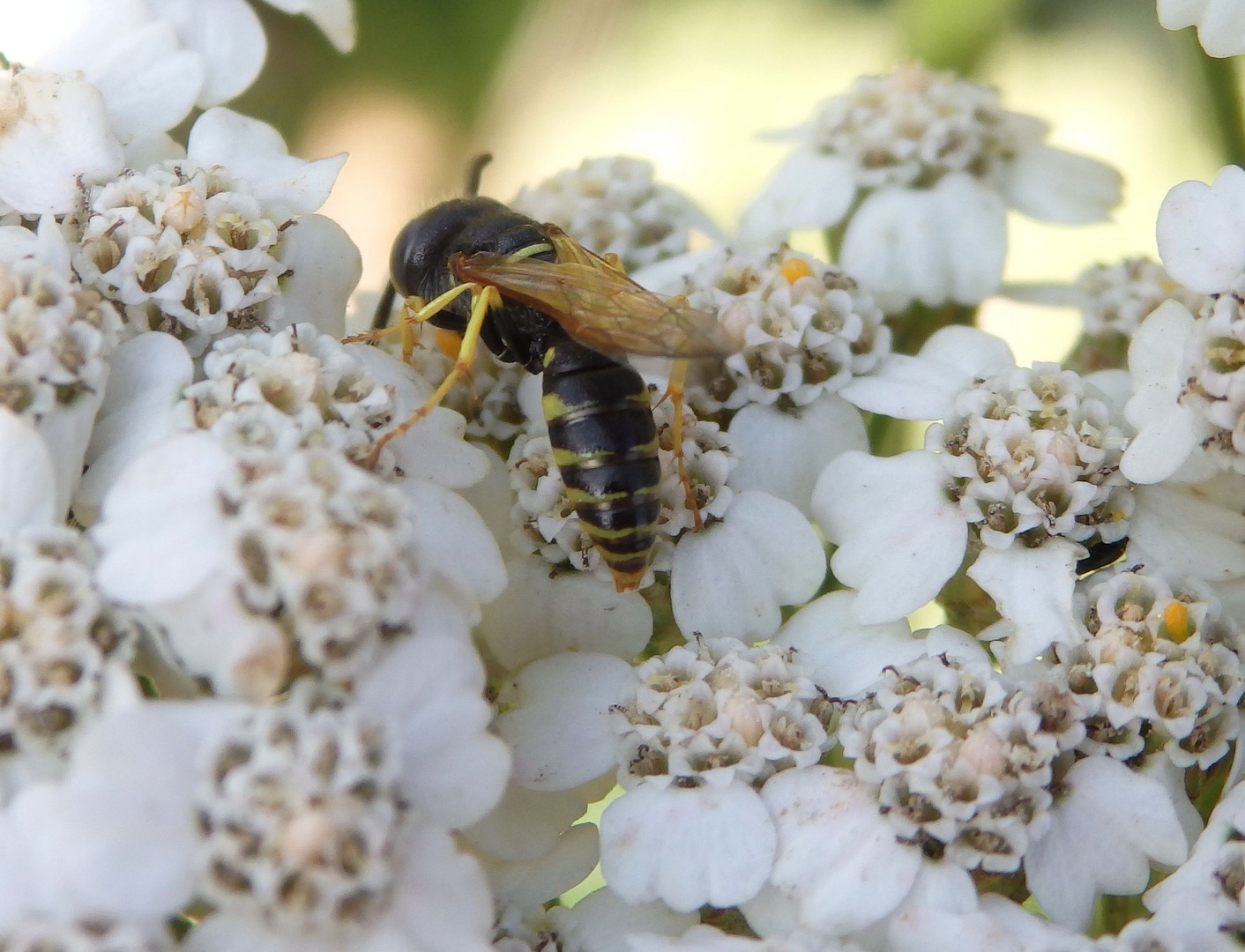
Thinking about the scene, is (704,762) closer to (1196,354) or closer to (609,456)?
(609,456)

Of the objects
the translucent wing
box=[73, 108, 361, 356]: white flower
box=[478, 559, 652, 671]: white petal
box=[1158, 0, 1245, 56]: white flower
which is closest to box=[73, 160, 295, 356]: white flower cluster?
box=[73, 108, 361, 356]: white flower

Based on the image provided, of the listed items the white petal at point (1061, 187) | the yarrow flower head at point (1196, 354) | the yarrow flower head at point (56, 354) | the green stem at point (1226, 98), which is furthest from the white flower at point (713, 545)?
the green stem at point (1226, 98)

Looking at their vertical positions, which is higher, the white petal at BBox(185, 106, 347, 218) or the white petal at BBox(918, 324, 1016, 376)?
the white petal at BBox(185, 106, 347, 218)

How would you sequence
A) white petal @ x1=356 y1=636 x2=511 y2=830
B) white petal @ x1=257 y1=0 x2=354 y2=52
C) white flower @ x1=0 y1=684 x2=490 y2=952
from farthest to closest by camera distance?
1. white petal @ x1=257 y1=0 x2=354 y2=52
2. white petal @ x1=356 y1=636 x2=511 y2=830
3. white flower @ x1=0 y1=684 x2=490 y2=952

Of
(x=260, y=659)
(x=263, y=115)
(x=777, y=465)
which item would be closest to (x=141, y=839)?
(x=260, y=659)

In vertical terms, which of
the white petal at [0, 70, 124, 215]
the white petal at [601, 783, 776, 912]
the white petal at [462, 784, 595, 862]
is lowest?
the white petal at [462, 784, 595, 862]

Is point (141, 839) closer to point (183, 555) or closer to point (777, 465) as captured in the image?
point (183, 555)

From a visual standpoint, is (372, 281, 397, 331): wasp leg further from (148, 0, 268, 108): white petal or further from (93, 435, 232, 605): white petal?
(93, 435, 232, 605): white petal
